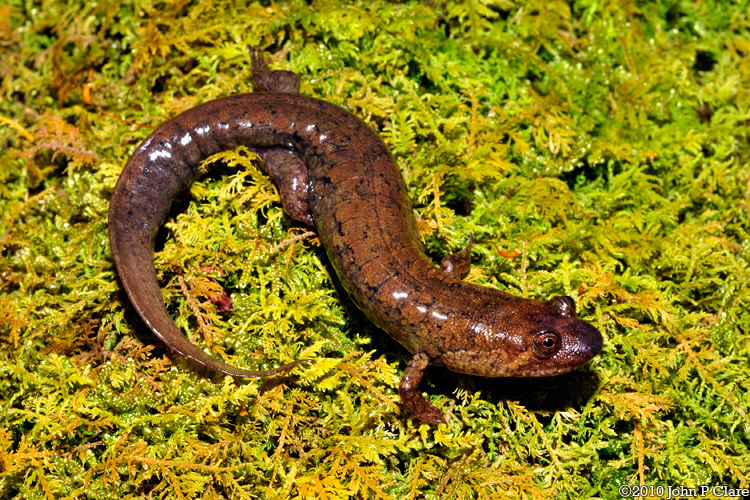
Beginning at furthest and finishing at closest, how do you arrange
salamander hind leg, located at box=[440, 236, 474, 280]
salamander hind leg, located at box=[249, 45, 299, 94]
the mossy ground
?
salamander hind leg, located at box=[249, 45, 299, 94], salamander hind leg, located at box=[440, 236, 474, 280], the mossy ground

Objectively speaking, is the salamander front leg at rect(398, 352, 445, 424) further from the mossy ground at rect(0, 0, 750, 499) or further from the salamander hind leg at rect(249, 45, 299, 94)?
the salamander hind leg at rect(249, 45, 299, 94)

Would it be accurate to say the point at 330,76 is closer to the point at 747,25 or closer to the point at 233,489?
the point at 233,489

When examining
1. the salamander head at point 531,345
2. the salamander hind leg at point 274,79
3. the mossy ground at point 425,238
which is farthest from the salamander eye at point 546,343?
the salamander hind leg at point 274,79

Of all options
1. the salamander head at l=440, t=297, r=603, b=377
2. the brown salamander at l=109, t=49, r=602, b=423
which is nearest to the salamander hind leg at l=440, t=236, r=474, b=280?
the brown salamander at l=109, t=49, r=602, b=423

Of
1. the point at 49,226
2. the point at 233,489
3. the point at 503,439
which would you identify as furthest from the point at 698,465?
the point at 49,226

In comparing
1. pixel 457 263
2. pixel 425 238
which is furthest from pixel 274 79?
pixel 457 263

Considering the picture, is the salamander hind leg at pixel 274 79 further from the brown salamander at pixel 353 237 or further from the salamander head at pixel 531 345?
the salamander head at pixel 531 345

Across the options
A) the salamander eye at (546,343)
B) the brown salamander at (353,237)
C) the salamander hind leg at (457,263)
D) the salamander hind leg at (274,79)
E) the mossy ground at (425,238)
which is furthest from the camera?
the salamander hind leg at (274,79)

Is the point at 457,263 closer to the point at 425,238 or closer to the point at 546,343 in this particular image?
the point at 425,238
